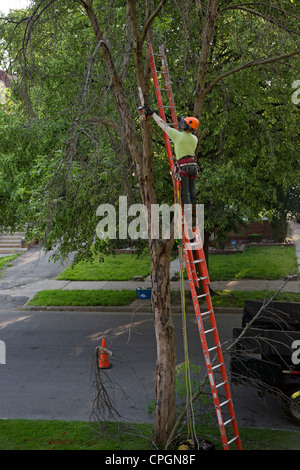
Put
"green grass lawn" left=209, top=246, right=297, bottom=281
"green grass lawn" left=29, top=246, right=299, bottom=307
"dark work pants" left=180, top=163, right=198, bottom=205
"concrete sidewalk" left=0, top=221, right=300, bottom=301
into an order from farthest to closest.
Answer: "green grass lawn" left=209, top=246, right=297, bottom=281
"concrete sidewalk" left=0, top=221, right=300, bottom=301
"green grass lawn" left=29, top=246, right=299, bottom=307
"dark work pants" left=180, top=163, right=198, bottom=205

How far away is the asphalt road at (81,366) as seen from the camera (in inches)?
A: 384

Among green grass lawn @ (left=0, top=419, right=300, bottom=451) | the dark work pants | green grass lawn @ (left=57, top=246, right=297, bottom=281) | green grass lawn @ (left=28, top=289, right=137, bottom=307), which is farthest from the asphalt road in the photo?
green grass lawn @ (left=57, top=246, right=297, bottom=281)

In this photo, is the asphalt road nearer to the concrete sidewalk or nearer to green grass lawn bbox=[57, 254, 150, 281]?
the concrete sidewalk

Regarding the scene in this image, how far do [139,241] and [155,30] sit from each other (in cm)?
605

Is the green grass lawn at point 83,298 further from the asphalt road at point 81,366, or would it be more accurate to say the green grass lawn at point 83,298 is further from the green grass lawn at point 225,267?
the green grass lawn at point 225,267

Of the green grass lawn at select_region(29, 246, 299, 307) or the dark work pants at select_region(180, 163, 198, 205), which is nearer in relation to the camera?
the dark work pants at select_region(180, 163, 198, 205)

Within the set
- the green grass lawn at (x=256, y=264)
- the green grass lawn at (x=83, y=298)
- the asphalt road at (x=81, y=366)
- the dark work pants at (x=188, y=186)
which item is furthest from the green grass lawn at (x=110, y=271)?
the dark work pants at (x=188, y=186)

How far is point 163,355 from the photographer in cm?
801

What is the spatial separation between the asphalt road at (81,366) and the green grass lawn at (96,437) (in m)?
0.45

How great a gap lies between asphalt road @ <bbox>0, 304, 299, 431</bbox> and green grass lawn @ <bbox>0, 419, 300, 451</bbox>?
1.47ft

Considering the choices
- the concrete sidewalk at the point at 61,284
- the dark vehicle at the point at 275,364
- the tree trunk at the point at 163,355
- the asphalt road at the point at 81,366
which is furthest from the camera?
the concrete sidewalk at the point at 61,284

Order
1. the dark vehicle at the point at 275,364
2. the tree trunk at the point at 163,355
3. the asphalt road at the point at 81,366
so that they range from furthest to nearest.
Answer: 1. the asphalt road at the point at 81,366
2. the dark vehicle at the point at 275,364
3. the tree trunk at the point at 163,355

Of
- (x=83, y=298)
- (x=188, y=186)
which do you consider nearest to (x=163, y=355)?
(x=188, y=186)

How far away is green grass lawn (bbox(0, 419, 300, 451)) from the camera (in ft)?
26.9
